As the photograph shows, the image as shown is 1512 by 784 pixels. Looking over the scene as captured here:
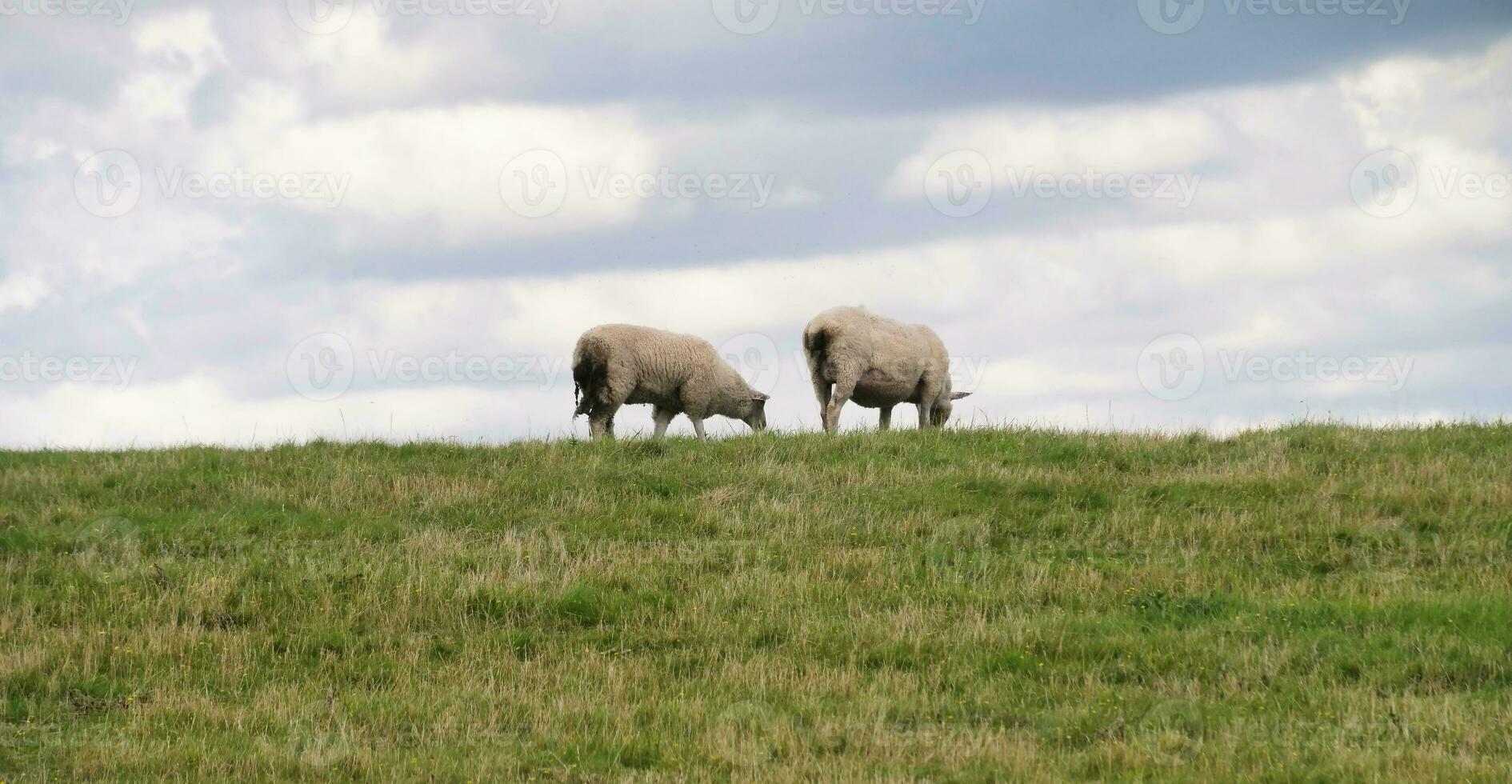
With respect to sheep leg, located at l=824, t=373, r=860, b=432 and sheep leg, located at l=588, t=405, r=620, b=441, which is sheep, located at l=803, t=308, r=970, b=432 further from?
sheep leg, located at l=588, t=405, r=620, b=441

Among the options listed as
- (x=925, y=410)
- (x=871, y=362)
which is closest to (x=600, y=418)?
(x=871, y=362)

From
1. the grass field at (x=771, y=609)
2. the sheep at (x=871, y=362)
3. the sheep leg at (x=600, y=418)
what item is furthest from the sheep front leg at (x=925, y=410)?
the grass field at (x=771, y=609)

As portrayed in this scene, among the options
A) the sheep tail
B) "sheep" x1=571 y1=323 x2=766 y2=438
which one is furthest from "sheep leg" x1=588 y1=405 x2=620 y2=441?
the sheep tail

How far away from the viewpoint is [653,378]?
22234mm

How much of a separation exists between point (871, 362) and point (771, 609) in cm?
1150

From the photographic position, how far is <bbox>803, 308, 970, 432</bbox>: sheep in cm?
2169

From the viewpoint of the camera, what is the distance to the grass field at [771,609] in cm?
786

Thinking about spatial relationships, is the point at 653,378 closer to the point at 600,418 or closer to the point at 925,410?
the point at 600,418

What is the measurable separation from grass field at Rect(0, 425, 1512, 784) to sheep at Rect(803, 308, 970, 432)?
4390 mm

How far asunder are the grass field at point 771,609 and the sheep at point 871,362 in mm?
4390

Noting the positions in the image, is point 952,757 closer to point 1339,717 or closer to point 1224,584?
point 1339,717

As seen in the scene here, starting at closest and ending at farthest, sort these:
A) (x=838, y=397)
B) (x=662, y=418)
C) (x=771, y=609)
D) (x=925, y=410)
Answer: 1. (x=771, y=609)
2. (x=838, y=397)
3. (x=662, y=418)
4. (x=925, y=410)

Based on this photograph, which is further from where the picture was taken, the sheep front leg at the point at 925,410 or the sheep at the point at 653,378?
the sheep front leg at the point at 925,410

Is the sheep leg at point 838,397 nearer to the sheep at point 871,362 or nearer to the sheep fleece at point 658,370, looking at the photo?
the sheep at point 871,362
